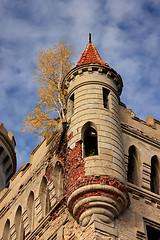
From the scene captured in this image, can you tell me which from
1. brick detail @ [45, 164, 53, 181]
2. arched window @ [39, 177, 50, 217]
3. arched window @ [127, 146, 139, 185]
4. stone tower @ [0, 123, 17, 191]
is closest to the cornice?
arched window @ [127, 146, 139, 185]

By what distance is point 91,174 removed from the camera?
66.3 ft

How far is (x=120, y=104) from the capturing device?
1001 inches

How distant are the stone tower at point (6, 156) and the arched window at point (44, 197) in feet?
42.0

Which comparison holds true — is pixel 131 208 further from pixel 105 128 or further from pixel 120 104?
pixel 120 104

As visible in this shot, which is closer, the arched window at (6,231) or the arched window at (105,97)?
the arched window at (105,97)

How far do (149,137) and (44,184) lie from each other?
4.60m

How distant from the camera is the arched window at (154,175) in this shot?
922 inches

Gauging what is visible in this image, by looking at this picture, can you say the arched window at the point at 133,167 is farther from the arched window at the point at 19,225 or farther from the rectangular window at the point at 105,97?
the arched window at the point at 19,225

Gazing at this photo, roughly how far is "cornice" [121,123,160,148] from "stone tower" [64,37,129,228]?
0.94 m

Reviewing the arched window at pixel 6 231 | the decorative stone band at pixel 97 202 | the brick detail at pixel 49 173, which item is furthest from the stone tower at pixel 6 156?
the decorative stone band at pixel 97 202

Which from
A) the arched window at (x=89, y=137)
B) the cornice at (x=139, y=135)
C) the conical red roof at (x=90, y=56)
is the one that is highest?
the conical red roof at (x=90, y=56)

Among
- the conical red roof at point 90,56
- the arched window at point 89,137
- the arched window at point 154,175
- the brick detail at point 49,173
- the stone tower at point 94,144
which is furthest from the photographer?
the conical red roof at point 90,56

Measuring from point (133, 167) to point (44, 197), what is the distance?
12.2 feet

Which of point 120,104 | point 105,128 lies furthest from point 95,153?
point 120,104
